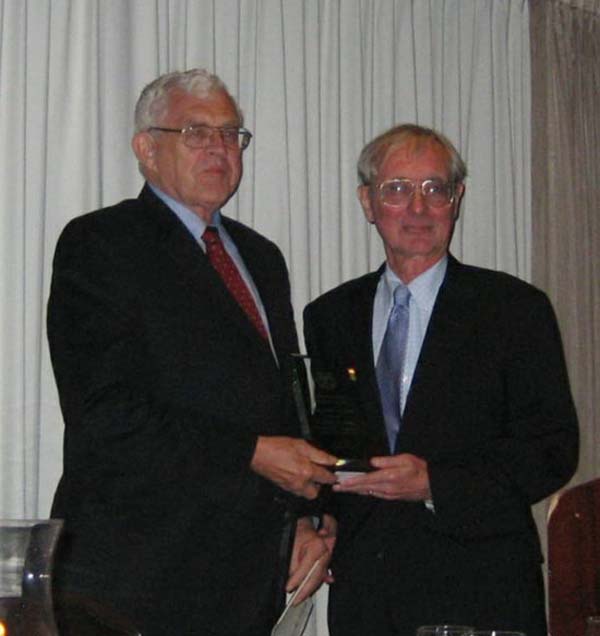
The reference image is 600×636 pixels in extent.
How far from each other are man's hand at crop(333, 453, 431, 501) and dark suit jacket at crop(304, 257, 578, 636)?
1.3 inches

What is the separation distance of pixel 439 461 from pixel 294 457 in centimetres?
37

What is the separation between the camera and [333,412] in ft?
8.16

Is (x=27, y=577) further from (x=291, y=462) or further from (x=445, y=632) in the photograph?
(x=291, y=462)

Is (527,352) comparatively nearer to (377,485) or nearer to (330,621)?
(377,485)

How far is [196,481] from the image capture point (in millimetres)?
2465

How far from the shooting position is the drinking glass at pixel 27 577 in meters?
1.08

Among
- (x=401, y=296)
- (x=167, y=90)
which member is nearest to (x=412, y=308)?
(x=401, y=296)

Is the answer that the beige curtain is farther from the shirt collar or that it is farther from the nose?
the nose

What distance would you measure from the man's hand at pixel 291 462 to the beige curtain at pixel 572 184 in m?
2.10

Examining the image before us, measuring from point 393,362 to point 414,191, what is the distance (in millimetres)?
439

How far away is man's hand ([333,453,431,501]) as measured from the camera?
8.28ft

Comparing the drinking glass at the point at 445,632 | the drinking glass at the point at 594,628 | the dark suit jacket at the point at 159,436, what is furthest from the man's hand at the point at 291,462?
the drinking glass at the point at 594,628

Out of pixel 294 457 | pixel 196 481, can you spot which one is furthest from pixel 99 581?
pixel 294 457

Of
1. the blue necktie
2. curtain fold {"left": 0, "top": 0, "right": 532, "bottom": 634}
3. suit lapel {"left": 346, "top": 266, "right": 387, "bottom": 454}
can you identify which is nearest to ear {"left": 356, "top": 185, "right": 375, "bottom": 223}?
suit lapel {"left": 346, "top": 266, "right": 387, "bottom": 454}
